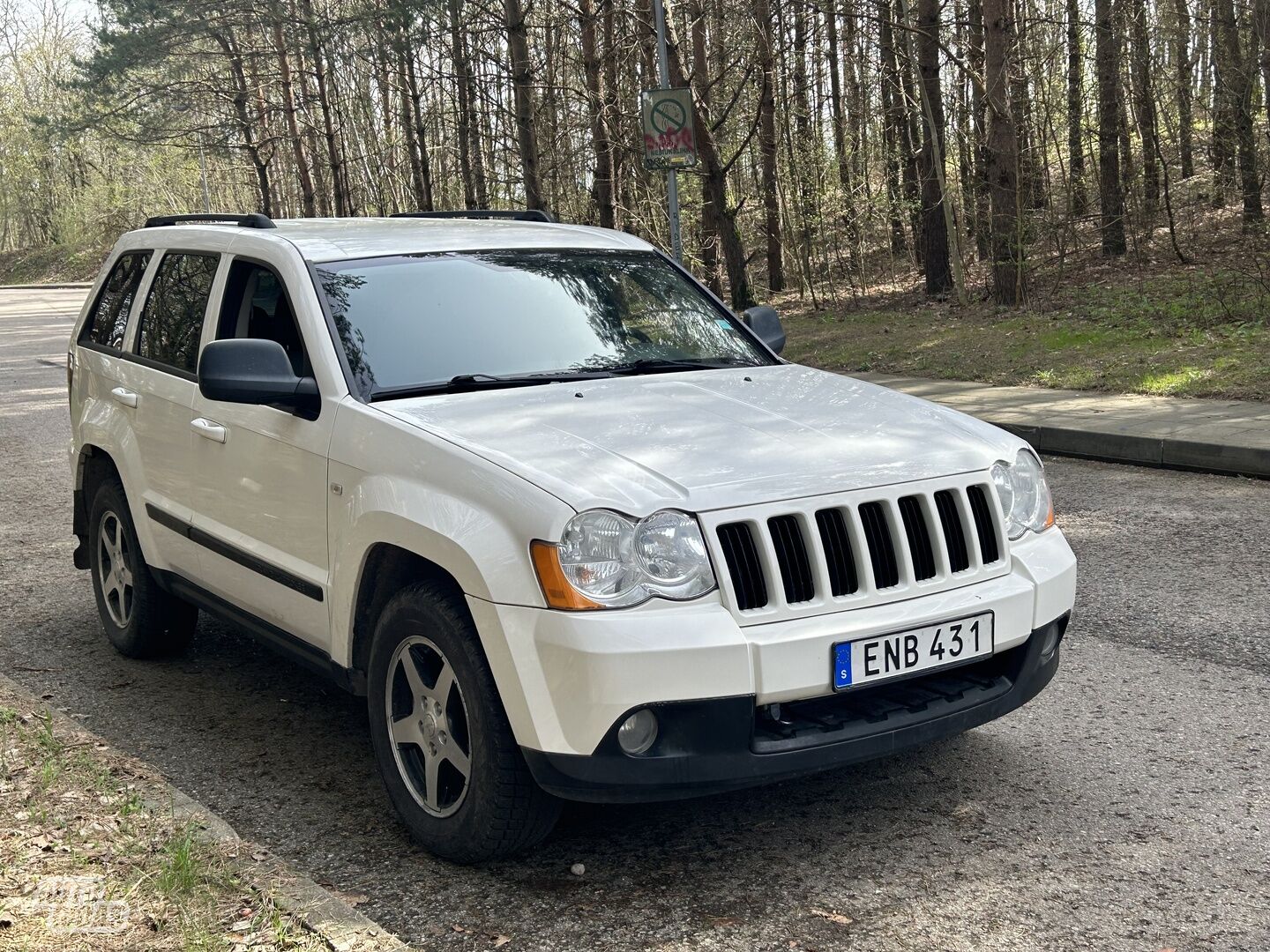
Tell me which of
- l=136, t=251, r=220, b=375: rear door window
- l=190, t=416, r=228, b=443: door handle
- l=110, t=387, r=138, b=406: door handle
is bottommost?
l=190, t=416, r=228, b=443: door handle

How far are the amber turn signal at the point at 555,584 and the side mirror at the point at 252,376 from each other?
1.27 metres

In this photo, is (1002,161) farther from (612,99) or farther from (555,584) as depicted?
(555,584)

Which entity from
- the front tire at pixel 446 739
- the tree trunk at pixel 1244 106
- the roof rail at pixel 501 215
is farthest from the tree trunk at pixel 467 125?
the front tire at pixel 446 739

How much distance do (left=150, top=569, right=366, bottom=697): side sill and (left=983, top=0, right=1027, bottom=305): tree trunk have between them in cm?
1392

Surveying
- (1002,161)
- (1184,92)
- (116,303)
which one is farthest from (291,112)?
(116,303)

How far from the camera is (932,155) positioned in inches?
755

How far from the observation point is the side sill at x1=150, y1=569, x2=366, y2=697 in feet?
13.3

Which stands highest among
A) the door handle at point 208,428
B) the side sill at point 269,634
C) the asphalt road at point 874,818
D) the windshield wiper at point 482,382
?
the windshield wiper at point 482,382

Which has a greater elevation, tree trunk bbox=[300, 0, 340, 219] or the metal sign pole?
tree trunk bbox=[300, 0, 340, 219]

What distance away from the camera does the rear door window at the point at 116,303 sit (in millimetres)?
5773

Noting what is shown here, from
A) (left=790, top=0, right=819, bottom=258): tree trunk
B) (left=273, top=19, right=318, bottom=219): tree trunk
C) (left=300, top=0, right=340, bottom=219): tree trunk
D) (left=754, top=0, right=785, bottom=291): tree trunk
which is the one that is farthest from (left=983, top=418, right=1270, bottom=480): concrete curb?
(left=273, top=19, right=318, bottom=219): tree trunk

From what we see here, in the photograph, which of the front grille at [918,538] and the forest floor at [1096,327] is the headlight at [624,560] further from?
the forest floor at [1096,327]

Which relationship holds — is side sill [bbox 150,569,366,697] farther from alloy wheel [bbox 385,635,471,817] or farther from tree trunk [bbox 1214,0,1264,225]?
tree trunk [bbox 1214,0,1264,225]

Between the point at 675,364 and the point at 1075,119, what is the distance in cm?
1900
